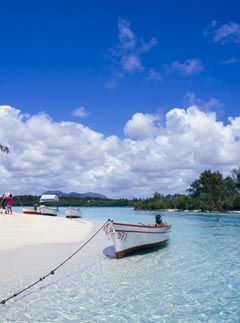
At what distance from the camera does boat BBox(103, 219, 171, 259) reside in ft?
77.3

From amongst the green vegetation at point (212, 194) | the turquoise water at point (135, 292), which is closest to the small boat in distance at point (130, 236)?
the turquoise water at point (135, 292)

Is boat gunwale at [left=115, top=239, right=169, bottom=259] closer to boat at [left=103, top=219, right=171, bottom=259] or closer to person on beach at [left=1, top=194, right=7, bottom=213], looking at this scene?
boat at [left=103, top=219, right=171, bottom=259]

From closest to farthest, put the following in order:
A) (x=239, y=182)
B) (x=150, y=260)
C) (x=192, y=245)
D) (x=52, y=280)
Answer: (x=52, y=280) < (x=150, y=260) < (x=192, y=245) < (x=239, y=182)

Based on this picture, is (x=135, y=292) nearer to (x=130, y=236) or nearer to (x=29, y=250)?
(x=130, y=236)

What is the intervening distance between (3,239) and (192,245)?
44.7ft

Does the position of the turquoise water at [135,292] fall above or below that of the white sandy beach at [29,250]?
below

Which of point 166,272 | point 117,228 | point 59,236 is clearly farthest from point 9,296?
point 59,236

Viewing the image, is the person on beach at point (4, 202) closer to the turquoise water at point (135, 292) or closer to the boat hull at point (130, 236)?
the boat hull at point (130, 236)

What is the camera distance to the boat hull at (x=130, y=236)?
2355 centimetres

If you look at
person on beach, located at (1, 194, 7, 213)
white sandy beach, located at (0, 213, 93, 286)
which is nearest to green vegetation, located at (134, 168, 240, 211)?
person on beach, located at (1, 194, 7, 213)

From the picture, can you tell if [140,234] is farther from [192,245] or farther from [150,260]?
[192,245]

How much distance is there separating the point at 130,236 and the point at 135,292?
9.39 metres

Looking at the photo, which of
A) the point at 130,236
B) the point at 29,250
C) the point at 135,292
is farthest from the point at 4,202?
the point at 135,292

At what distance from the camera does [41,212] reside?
64438mm
